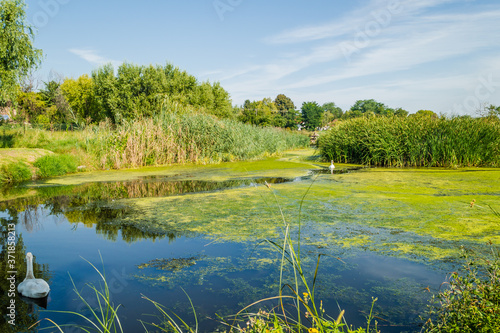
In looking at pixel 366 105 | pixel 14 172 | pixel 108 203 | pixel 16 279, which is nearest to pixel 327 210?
pixel 108 203

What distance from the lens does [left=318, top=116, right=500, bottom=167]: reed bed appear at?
10.2m

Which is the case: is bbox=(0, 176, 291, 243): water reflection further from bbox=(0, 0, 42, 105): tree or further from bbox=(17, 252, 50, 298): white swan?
bbox=(0, 0, 42, 105): tree

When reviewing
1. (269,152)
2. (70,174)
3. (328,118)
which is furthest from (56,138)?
(328,118)

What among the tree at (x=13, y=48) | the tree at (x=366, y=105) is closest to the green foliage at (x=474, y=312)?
the tree at (x=13, y=48)

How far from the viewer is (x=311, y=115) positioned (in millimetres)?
49312

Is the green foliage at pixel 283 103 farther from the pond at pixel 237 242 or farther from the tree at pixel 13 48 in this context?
the pond at pixel 237 242

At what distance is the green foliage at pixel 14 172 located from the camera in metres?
8.96

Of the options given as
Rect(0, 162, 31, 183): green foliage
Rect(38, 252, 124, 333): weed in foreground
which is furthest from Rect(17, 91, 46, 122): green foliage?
Rect(38, 252, 124, 333): weed in foreground

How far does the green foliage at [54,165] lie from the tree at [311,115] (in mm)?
40826

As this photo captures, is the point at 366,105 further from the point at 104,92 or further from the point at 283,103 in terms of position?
the point at 104,92

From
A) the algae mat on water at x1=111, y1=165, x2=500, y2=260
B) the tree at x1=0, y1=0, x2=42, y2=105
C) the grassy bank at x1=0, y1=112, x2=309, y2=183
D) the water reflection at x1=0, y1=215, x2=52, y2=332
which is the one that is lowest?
the water reflection at x1=0, y1=215, x2=52, y2=332

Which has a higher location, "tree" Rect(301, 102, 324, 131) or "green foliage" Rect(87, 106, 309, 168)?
"tree" Rect(301, 102, 324, 131)

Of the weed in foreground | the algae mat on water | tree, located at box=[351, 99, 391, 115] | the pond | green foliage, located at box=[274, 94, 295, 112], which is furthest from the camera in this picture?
tree, located at box=[351, 99, 391, 115]

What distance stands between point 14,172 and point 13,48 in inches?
248
